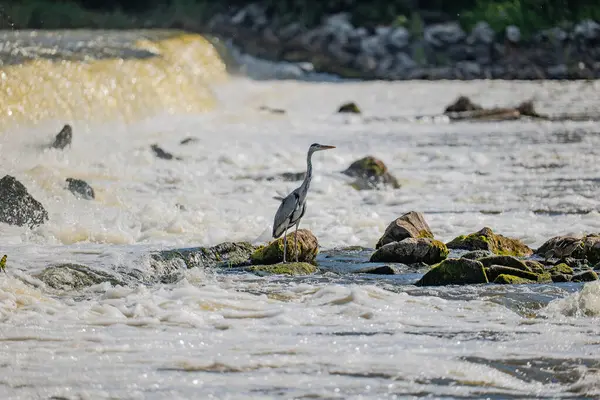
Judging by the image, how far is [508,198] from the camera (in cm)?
1844

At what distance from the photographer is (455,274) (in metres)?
11.4

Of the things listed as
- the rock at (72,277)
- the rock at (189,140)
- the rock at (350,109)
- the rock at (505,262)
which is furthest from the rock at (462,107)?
the rock at (72,277)

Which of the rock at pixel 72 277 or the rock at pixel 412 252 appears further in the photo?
the rock at pixel 412 252

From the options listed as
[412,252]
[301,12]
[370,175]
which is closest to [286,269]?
[412,252]

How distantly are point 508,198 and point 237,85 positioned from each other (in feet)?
91.7

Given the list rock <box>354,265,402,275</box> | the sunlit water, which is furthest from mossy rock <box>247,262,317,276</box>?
rock <box>354,265,402,275</box>

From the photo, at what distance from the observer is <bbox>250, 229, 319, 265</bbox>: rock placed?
12.6 metres

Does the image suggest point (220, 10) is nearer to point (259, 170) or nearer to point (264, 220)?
point (259, 170)

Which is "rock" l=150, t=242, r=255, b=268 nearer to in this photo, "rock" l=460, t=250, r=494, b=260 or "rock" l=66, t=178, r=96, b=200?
"rock" l=460, t=250, r=494, b=260

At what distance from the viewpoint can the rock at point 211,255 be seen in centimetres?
1234

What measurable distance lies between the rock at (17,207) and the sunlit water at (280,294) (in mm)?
222

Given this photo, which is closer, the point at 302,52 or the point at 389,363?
the point at 389,363

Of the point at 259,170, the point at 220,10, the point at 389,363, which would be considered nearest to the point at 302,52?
the point at 220,10

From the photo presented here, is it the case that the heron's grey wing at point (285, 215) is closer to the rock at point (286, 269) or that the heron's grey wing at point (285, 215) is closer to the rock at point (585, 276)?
the rock at point (286, 269)
